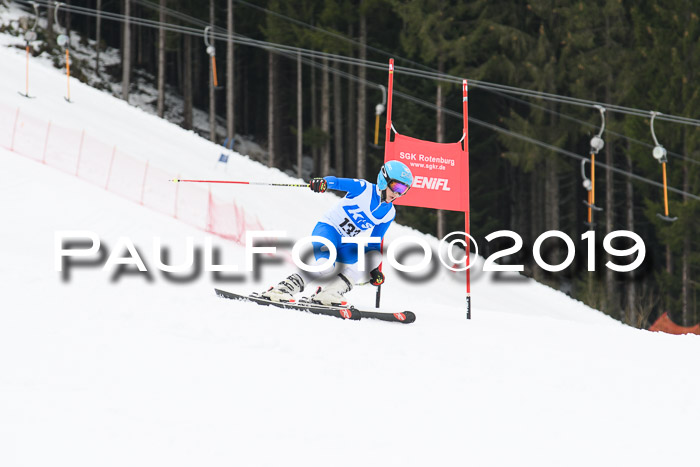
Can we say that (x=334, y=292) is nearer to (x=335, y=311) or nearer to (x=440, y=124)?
(x=335, y=311)

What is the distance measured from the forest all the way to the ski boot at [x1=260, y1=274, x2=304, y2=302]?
45.4 feet

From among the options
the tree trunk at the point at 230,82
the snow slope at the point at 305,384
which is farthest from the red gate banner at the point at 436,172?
the tree trunk at the point at 230,82

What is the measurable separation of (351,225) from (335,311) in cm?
83

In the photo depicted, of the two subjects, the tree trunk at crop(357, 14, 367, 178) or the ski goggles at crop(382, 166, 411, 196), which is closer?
the ski goggles at crop(382, 166, 411, 196)

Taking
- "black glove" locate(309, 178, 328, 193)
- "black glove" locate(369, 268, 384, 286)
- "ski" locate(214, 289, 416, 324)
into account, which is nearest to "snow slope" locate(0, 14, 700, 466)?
"ski" locate(214, 289, 416, 324)

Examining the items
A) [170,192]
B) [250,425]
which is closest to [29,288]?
[250,425]

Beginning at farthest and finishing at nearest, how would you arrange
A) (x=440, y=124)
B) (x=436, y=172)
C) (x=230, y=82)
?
1. (x=230, y=82)
2. (x=440, y=124)
3. (x=436, y=172)

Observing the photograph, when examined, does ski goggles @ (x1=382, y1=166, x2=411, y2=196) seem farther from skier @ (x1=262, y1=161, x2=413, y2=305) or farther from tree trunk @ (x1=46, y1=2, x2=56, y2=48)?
tree trunk @ (x1=46, y1=2, x2=56, y2=48)

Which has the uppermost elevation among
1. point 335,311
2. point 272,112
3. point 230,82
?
point 230,82

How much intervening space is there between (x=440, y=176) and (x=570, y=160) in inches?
823

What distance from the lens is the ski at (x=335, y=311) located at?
6988 millimetres

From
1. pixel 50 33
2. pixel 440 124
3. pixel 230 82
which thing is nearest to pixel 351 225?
pixel 440 124

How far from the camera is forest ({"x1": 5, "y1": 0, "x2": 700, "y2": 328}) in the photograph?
78.7ft

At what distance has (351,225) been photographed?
7328 mm
